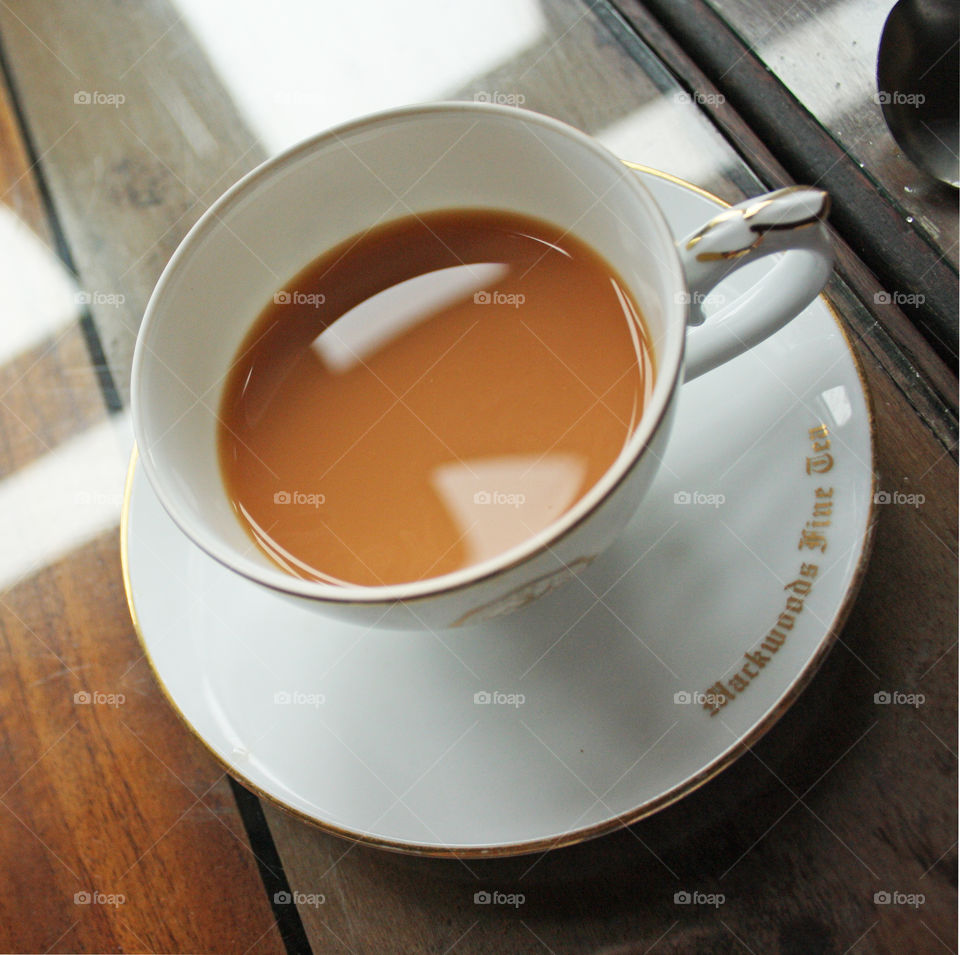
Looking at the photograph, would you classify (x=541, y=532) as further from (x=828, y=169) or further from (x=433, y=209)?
(x=828, y=169)

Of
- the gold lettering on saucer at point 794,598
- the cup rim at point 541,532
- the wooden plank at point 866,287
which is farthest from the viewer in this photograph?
the wooden plank at point 866,287

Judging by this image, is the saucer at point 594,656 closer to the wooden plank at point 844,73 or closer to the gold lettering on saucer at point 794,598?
the gold lettering on saucer at point 794,598

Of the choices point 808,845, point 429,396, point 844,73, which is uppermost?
point 429,396

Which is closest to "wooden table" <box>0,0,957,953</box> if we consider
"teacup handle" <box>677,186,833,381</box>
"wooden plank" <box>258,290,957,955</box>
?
"wooden plank" <box>258,290,957,955</box>

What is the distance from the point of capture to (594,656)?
2.42ft

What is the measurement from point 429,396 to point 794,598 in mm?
358

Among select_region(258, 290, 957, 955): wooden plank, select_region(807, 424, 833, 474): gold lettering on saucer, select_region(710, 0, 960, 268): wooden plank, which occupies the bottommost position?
select_region(258, 290, 957, 955): wooden plank

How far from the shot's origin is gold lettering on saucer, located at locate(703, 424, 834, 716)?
27.3 inches

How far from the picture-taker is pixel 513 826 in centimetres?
70

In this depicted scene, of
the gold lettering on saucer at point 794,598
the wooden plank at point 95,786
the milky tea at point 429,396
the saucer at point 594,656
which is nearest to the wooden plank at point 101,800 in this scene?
the wooden plank at point 95,786

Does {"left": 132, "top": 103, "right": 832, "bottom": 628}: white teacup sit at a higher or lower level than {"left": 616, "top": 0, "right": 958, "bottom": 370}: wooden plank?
higher

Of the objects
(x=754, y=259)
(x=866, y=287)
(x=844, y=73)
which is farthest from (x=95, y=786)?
(x=844, y=73)

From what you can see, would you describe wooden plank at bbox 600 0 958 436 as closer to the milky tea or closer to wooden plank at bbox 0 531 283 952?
the milky tea

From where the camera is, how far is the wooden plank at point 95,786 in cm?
84
